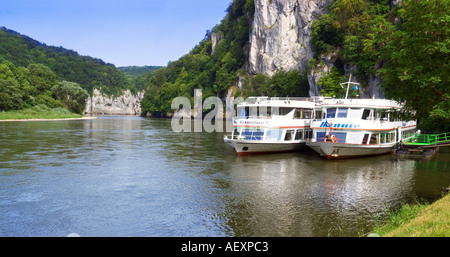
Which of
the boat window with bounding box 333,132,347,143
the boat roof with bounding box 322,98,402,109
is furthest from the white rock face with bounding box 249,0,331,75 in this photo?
the boat window with bounding box 333,132,347,143

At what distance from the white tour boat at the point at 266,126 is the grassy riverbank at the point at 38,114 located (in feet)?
282

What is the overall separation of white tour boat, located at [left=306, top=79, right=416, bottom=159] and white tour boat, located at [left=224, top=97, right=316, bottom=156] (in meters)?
2.93

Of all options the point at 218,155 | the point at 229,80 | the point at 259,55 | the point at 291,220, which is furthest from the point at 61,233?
the point at 229,80

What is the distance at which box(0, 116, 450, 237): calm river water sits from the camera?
15336mm

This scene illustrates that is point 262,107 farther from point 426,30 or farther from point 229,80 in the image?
point 229,80

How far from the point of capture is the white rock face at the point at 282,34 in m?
94.9

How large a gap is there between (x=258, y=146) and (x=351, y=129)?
9.71 metres

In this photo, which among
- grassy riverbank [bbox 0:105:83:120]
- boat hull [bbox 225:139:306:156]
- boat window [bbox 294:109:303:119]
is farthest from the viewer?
grassy riverbank [bbox 0:105:83:120]

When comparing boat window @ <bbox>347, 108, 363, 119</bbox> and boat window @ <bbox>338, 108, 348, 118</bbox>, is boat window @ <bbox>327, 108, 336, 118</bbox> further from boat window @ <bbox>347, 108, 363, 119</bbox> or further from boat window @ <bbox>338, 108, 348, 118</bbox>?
boat window @ <bbox>347, 108, 363, 119</bbox>

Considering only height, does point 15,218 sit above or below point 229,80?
below

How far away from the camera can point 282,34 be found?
105m

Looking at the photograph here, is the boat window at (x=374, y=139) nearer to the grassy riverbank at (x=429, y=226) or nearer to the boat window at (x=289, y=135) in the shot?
the boat window at (x=289, y=135)

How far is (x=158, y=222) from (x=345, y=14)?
70.1 meters
